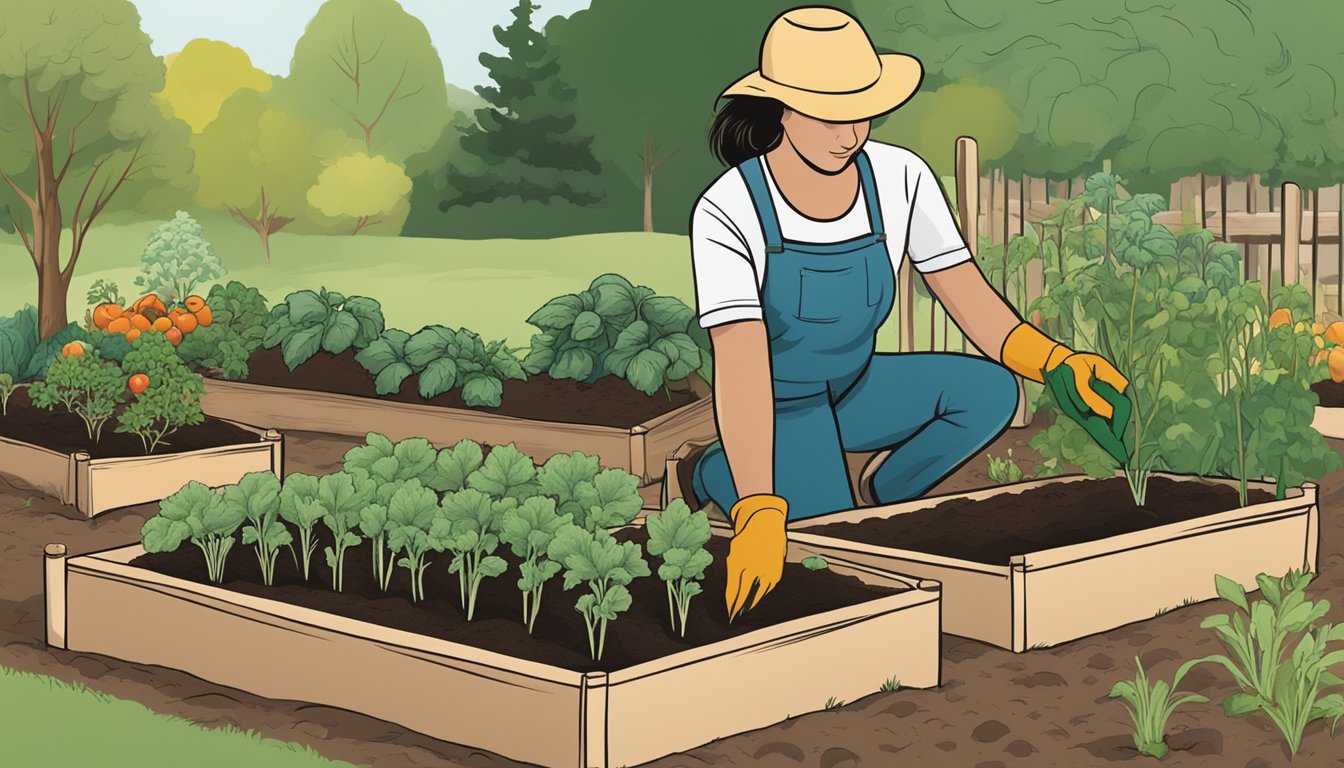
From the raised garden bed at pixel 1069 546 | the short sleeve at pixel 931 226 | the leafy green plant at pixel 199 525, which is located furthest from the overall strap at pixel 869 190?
the leafy green plant at pixel 199 525

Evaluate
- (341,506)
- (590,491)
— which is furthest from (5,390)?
(590,491)

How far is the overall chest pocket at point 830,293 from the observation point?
525cm

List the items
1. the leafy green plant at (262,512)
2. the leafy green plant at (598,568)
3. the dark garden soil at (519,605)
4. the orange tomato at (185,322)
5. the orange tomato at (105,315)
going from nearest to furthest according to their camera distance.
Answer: the leafy green plant at (598,568) < the dark garden soil at (519,605) < the leafy green plant at (262,512) < the orange tomato at (185,322) < the orange tomato at (105,315)

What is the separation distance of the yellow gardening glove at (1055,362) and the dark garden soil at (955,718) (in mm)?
742

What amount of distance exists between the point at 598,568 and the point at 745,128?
1.99 meters

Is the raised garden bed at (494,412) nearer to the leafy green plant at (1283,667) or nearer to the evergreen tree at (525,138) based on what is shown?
the leafy green plant at (1283,667)

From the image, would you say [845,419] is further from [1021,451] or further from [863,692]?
[1021,451]

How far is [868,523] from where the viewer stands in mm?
5148

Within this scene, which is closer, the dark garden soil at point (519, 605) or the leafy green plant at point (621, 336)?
the dark garden soil at point (519, 605)

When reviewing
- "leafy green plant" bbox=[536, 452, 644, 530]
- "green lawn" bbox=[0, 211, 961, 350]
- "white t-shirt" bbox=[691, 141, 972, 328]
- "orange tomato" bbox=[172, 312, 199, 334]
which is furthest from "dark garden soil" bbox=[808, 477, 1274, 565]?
"green lawn" bbox=[0, 211, 961, 350]

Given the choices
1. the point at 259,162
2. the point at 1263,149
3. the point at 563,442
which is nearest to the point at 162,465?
the point at 563,442

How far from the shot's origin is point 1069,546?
4688mm

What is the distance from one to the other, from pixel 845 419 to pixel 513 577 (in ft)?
5.45

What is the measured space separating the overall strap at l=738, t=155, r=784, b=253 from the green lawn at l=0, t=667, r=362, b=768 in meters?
2.27
